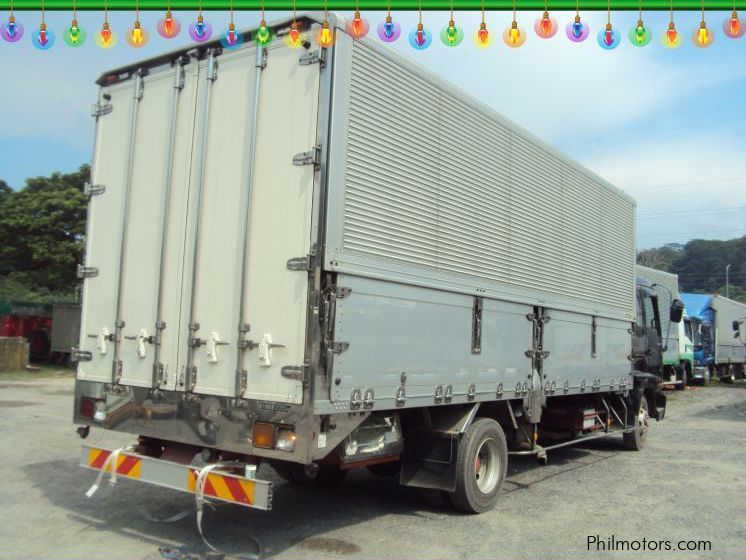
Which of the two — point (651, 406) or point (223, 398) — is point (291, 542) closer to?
point (223, 398)

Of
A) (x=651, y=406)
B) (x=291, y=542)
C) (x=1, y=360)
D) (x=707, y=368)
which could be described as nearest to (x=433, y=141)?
(x=291, y=542)

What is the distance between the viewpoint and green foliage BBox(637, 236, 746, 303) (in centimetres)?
7950

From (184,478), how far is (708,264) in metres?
89.6

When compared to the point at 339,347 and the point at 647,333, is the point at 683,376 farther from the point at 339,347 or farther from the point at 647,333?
the point at 339,347

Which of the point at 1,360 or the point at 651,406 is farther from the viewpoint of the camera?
the point at 1,360

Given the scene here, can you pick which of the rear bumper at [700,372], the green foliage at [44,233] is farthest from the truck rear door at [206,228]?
the rear bumper at [700,372]

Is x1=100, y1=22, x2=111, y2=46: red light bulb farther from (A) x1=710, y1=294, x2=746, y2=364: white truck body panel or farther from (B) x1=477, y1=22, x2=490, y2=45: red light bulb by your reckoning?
(A) x1=710, y1=294, x2=746, y2=364: white truck body panel

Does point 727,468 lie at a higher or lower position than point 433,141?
lower

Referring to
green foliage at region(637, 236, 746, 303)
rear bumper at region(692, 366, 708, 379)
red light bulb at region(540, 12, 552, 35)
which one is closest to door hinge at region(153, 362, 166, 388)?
red light bulb at region(540, 12, 552, 35)

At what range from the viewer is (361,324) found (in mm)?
5039

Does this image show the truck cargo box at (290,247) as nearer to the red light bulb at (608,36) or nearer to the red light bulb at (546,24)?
the red light bulb at (546,24)

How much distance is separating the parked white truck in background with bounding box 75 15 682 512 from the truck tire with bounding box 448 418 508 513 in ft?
0.07

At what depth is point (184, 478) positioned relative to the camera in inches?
194

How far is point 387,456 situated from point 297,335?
5.30 feet
